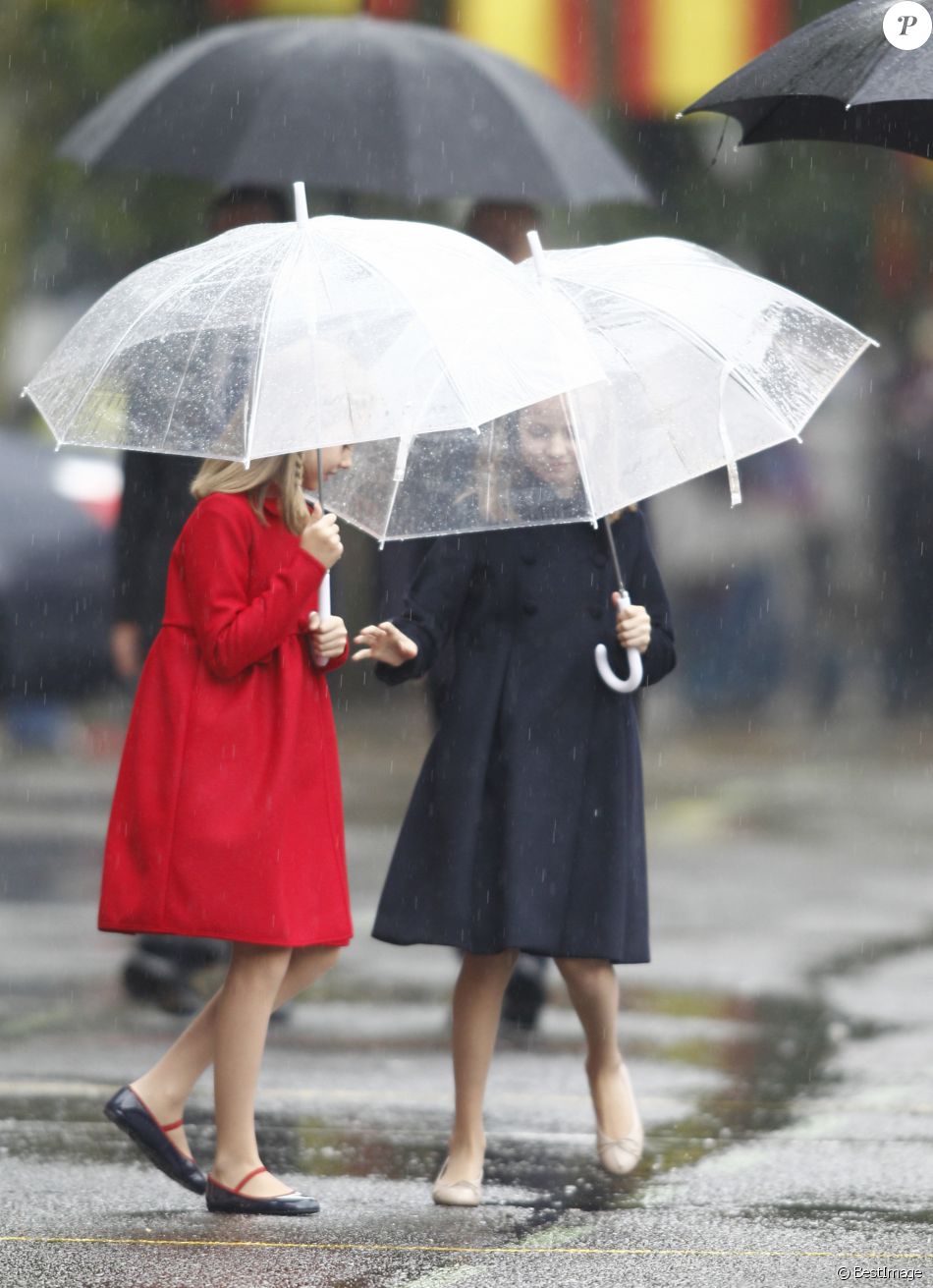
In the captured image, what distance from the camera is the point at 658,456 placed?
18.7ft

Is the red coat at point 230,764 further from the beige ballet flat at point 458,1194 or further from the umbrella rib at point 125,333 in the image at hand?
the beige ballet flat at point 458,1194

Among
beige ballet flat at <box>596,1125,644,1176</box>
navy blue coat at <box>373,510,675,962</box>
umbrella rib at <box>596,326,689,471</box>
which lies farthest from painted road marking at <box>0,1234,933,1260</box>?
umbrella rib at <box>596,326,689,471</box>

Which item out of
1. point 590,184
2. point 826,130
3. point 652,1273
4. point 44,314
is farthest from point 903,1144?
point 44,314

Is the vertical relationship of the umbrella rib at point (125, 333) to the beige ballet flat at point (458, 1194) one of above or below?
above

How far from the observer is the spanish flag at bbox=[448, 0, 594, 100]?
12.9 m

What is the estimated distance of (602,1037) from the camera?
602cm

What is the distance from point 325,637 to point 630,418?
85cm

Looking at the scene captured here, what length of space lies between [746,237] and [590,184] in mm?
10815

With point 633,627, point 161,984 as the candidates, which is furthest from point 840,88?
point 161,984

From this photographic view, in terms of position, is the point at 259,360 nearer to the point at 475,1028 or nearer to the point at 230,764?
the point at 230,764

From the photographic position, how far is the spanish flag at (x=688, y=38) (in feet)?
44.2

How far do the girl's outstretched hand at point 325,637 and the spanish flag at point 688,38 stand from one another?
857 cm

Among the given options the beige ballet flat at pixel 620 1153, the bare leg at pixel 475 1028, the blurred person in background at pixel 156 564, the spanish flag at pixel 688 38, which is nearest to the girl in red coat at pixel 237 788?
the bare leg at pixel 475 1028

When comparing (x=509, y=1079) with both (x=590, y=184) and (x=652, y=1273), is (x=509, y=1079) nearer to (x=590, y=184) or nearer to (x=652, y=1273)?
(x=652, y=1273)
